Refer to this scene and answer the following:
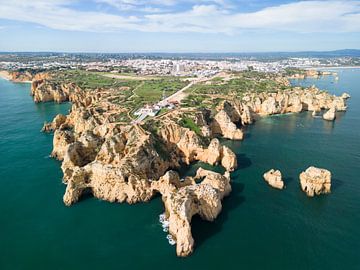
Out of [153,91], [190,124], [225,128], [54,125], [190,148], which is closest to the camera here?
[190,148]

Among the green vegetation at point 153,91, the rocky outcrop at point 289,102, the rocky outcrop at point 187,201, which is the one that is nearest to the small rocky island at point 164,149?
the rocky outcrop at point 187,201

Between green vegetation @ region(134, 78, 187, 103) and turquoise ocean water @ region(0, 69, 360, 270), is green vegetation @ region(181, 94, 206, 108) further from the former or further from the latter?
turquoise ocean water @ region(0, 69, 360, 270)

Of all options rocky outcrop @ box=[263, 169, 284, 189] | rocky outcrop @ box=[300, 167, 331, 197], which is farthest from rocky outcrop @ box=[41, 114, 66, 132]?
rocky outcrop @ box=[300, 167, 331, 197]

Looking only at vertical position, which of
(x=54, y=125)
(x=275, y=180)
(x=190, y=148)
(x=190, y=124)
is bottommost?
(x=275, y=180)

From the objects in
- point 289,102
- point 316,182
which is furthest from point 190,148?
point 289,102

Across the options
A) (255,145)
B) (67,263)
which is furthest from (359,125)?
(67,263)

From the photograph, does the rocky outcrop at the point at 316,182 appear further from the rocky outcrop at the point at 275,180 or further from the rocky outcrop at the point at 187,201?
the rocky outcrop at the point at 187,201

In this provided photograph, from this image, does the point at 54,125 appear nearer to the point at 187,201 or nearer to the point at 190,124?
the point at 190,124

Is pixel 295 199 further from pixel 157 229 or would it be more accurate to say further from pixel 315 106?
pixel 315 106
